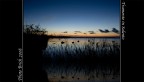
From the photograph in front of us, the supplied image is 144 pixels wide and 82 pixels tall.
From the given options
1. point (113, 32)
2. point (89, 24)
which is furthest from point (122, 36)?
point (89, 24)

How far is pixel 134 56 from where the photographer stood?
345 cm

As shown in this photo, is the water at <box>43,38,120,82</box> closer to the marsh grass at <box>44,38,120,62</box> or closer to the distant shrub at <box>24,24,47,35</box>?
the marsh grass at <box>44,38,120,62</box>

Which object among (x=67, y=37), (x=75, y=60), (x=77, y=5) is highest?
(x=77, y=5)

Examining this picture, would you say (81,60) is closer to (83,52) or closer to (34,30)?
(83,52)

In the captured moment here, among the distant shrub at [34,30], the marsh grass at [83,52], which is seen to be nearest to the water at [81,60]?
the marsh grass at [83,52]

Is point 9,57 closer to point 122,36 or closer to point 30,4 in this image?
point 30,4

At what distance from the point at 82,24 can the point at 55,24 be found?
0.26 metres

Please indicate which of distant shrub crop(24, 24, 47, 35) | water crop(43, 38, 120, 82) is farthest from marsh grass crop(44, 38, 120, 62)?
distant shrub crop(24, 24, 47, 35)

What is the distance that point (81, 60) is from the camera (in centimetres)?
357

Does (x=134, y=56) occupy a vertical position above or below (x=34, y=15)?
below

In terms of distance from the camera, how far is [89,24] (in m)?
3.56

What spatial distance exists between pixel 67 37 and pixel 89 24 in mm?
248

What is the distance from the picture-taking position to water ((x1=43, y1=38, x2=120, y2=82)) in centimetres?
354

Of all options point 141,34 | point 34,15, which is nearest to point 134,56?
point 141,34
